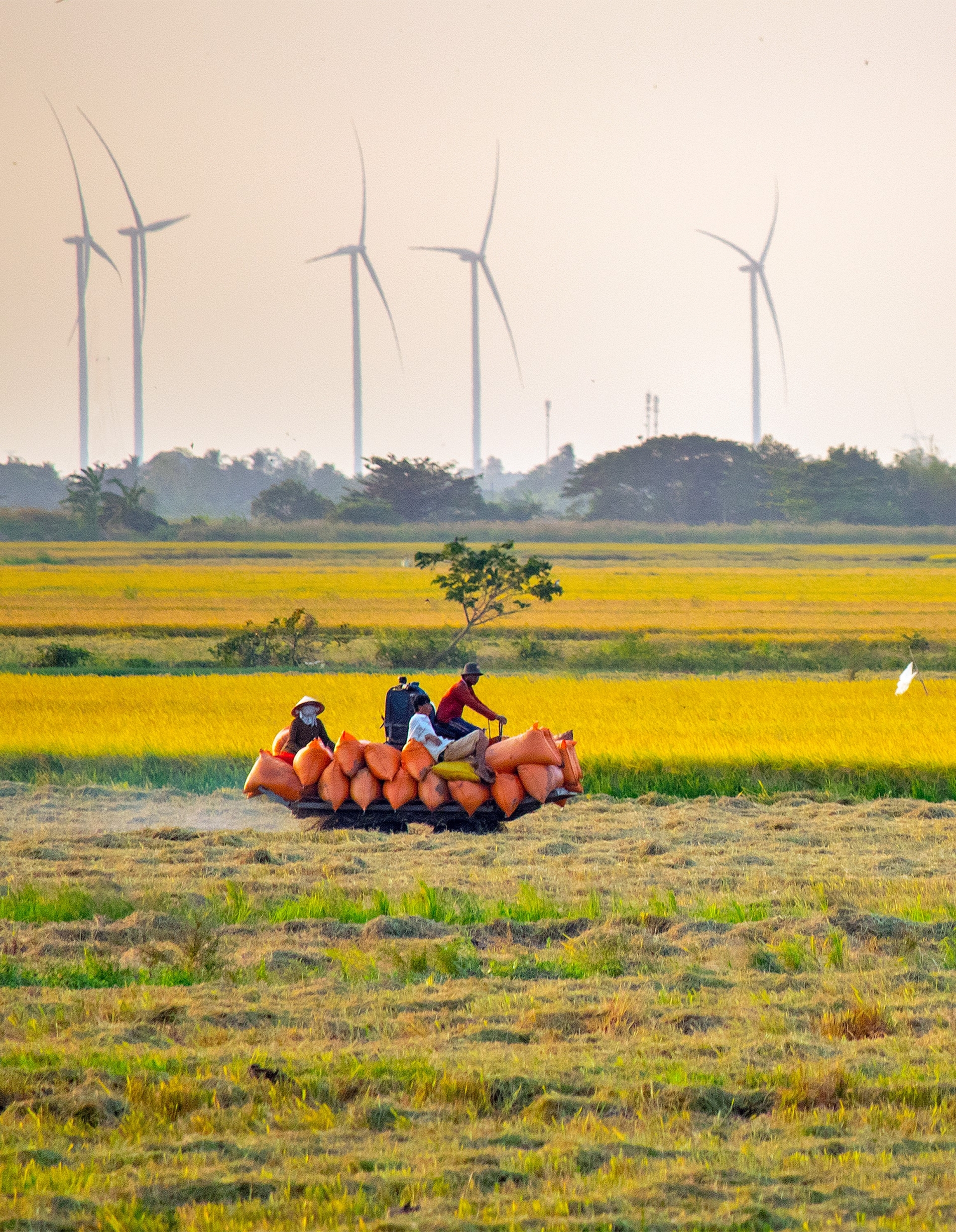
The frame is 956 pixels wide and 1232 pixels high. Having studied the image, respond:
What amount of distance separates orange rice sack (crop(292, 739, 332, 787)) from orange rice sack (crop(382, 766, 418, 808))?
51 centimetres

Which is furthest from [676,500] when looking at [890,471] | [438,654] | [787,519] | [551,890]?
[551,890]

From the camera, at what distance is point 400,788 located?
11.5m

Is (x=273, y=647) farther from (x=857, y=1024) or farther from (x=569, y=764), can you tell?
(x=857, y=1024)

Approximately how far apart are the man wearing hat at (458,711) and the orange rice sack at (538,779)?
41 cm

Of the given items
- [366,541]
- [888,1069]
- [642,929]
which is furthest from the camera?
[366,541]

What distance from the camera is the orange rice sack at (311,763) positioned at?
11664mm

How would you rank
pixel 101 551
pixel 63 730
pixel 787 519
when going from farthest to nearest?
pixel 787 519 < pixel 101 551 < pixel 63 730

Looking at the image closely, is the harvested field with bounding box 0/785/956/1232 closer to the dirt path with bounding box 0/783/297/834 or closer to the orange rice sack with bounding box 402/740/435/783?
the orange rice sack with bounding box 402/740/435/783

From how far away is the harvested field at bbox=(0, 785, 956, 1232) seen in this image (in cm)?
512

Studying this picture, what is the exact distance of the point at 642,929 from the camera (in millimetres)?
8828

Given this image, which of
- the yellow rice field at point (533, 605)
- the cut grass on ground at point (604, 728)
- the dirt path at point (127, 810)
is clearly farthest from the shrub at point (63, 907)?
the yellow rice field at point (533, 605)

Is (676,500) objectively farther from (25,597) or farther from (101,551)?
(25,597)

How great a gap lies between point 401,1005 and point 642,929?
6.57 feet

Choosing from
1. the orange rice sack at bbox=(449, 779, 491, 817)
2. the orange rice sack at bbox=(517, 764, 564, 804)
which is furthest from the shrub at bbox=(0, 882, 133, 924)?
the orange rice sack at bbox=(517, 764, 564, 804)
